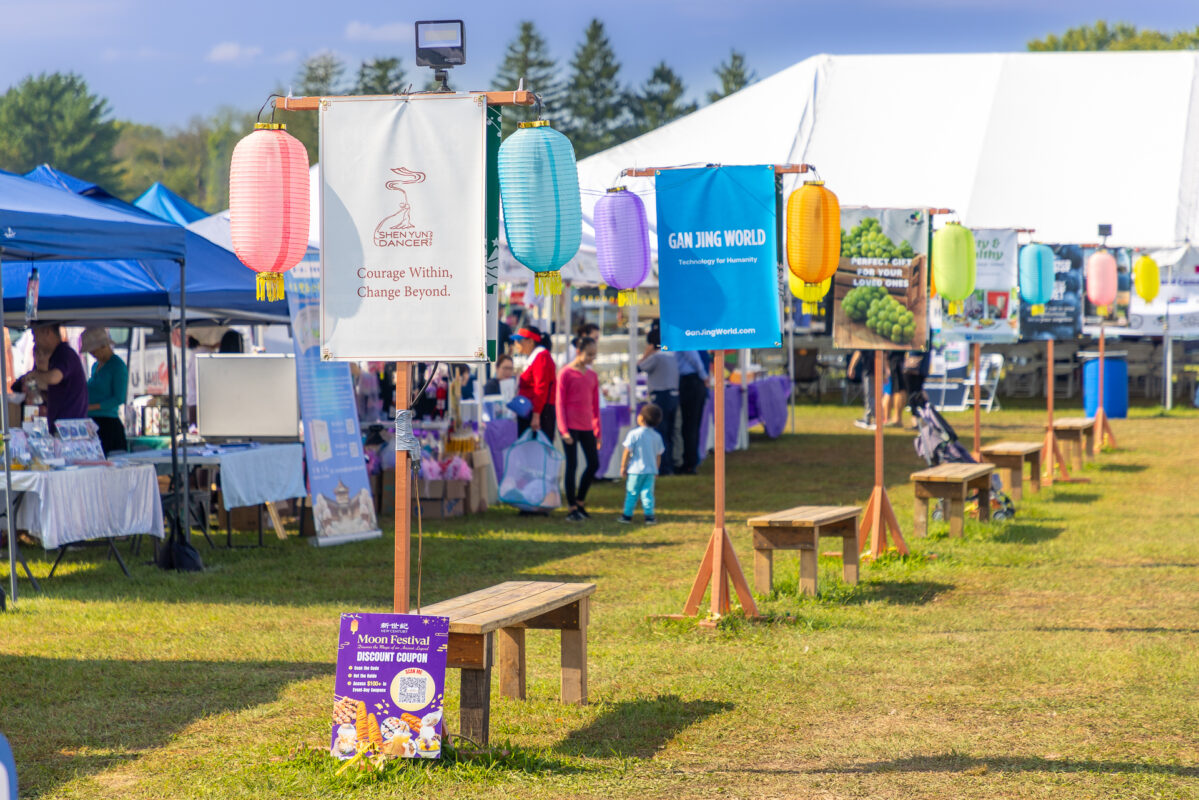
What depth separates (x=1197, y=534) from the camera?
1003 cm

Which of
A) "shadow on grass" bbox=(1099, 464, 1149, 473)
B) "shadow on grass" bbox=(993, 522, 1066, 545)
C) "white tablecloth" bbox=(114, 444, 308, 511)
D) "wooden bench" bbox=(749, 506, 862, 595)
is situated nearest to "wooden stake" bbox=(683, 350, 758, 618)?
"wooden bench" bbox=(749, 506, 862, 595)

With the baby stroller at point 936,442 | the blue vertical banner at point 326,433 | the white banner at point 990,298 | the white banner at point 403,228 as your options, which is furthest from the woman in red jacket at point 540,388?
the white banner at point 403,228

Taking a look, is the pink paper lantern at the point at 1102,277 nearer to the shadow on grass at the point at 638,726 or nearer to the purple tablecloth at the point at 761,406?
the purple tablecloth at the point at 761,406

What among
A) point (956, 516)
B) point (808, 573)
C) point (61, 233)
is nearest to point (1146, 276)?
point (956, 516)

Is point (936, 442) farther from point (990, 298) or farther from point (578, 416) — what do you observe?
point (990, 298)

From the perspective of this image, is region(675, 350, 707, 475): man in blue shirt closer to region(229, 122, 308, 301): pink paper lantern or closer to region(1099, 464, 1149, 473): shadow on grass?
region(1099, 464, 1149, 473): shadow on grass

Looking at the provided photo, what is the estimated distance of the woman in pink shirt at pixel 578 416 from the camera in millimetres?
11008

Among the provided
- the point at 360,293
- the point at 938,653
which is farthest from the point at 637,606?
the point at 360,293

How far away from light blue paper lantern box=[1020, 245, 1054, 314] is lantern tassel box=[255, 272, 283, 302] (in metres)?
10.5

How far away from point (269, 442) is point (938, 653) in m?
5.82

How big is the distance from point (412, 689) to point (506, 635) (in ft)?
3.49

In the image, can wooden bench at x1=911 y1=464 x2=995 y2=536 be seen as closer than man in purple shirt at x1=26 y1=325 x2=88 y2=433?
No

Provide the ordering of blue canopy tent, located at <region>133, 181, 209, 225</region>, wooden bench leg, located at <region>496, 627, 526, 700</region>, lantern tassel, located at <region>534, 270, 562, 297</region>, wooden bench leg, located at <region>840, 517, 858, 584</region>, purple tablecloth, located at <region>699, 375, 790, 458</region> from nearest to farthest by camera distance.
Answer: lantern tassel, located at <region>534, 270, 562, 297</region> < wooden bench leg, located at <region>496, 627, 526, 700</region> < wooden bench leg, located at <region>840, 517, 858, 584</region> < blue canopy tent, located at <region>133, 181, 209, 225</region> < purple tablecloth, located at <region>699, 375, 790, 458</region>

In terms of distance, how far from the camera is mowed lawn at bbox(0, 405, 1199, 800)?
14.8 feet
